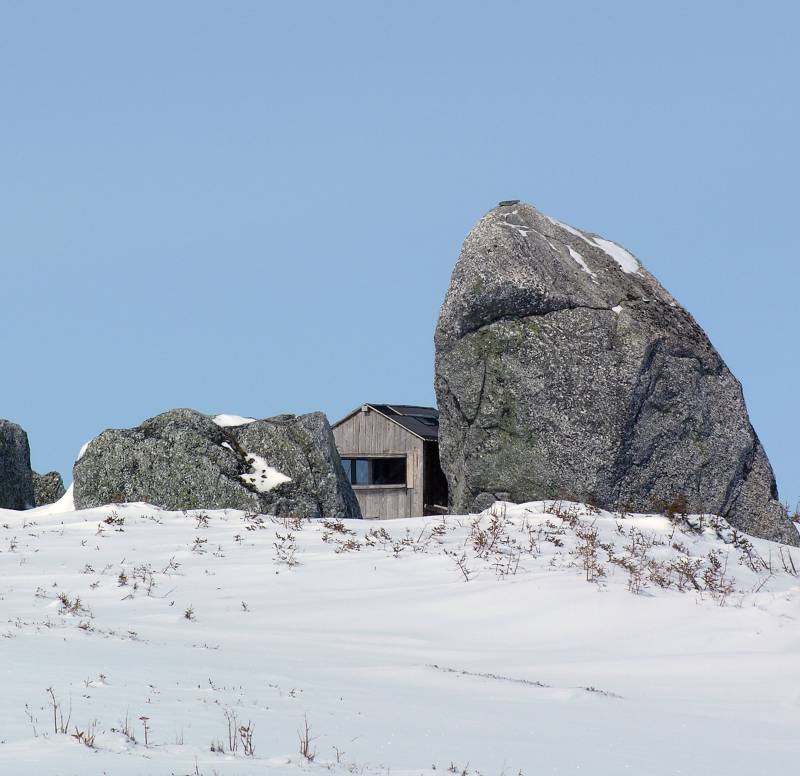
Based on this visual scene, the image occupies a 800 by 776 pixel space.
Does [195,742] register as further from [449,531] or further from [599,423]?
[599,423]

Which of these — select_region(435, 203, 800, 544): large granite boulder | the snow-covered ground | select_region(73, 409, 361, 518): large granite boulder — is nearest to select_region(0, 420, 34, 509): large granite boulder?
select_region(73, 409, 361, 518): large granite boulder

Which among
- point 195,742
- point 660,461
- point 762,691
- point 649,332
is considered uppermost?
point 649,332

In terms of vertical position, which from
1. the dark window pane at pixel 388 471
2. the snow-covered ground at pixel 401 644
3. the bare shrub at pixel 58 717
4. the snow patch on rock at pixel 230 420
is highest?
the snow patch on rock at pixel 230 420

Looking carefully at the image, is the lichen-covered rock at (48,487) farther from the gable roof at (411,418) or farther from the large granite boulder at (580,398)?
the large granite boulder at (580,398)

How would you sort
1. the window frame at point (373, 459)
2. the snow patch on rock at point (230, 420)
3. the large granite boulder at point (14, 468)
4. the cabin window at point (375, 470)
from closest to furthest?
the snow patch on rock at point (230, 420) < the large granite boulder at point (14, 468) < the window frame at point (373, 459) < the cabin window at point (375, 470)

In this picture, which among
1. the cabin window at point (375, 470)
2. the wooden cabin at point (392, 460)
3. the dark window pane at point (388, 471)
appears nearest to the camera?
the wooden cabin at point (392, 460)

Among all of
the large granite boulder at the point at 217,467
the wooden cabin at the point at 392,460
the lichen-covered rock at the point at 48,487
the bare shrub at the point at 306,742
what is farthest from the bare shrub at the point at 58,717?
the wooden cabin at the point at 392,460

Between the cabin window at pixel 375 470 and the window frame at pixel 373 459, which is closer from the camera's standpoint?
the window frame at pixel 373 459

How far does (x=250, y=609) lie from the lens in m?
9.36

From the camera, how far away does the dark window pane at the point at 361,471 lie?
30000mm

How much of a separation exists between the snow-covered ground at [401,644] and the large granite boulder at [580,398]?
120 inches

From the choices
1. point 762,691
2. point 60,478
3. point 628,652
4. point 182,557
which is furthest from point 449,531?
point 60,478

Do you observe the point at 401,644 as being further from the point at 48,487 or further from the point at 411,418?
the point at 411,418

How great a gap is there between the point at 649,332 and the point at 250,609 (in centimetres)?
1046
